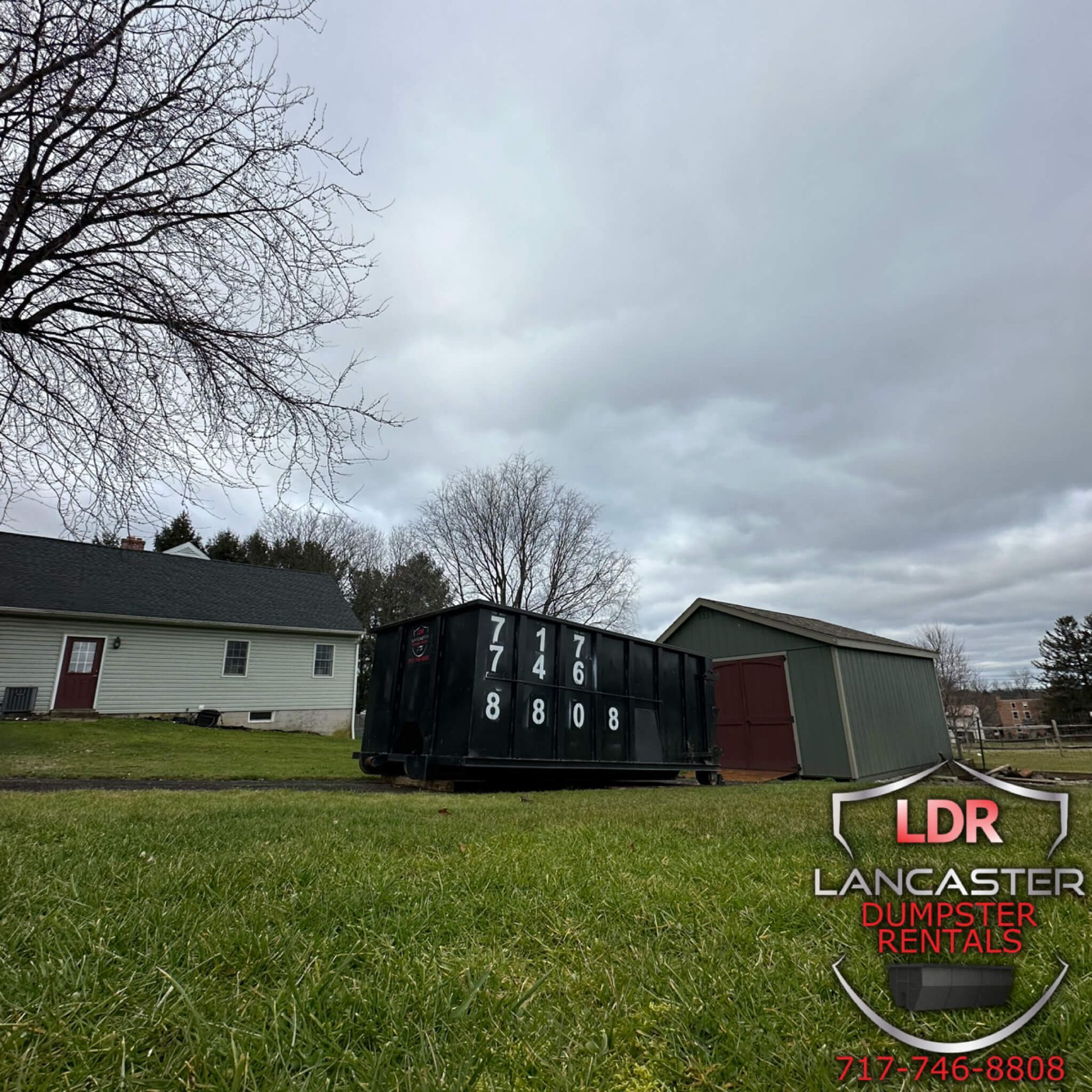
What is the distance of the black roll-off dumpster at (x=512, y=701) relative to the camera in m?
8.02

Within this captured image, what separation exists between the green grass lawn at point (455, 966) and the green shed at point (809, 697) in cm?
1183

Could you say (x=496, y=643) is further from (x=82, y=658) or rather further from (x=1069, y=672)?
(x=1069, y=672)

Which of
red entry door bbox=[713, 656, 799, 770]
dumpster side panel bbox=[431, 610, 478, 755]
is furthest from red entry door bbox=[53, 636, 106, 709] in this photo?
red entry door bbox=[713, 656, 799, 770]

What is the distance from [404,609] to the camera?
3825 centimetres

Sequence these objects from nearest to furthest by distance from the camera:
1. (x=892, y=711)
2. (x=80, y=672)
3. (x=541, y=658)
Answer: (x=541, y=658) → (x=892, y=711) → (x=80, y=672)

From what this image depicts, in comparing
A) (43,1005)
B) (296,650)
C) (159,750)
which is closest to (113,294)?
(43,1005)

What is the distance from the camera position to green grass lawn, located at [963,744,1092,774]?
16250 millimetres

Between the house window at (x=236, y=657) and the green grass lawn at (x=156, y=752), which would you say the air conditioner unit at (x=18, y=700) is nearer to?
the green grass lawn at (x=156, y=752)

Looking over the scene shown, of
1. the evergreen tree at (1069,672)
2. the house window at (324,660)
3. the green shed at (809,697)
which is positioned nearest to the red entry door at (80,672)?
the house window at (324,660)

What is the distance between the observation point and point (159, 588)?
22.3m

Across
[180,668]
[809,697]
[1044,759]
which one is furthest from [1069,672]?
[180,668]

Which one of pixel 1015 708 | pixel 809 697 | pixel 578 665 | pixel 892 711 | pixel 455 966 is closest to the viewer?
pixel 455 966

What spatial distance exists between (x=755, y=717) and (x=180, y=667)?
19416mm

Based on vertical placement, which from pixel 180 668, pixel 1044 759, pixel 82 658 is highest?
pixel 82 658
